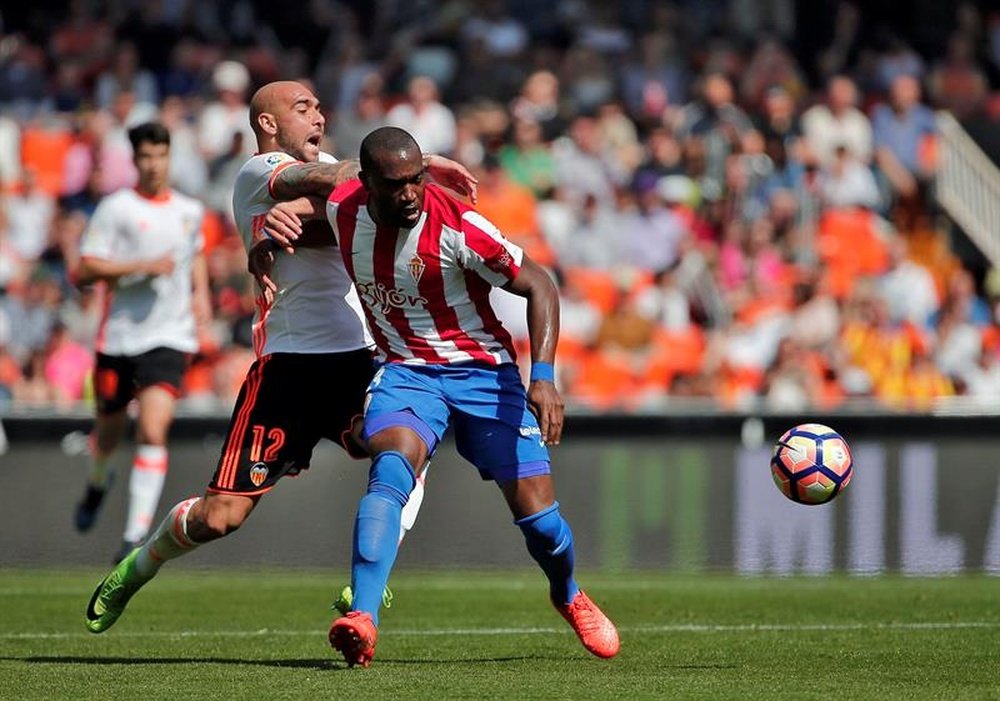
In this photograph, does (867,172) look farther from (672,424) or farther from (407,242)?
(407,242)

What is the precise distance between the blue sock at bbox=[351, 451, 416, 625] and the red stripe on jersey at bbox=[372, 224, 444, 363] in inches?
18.5

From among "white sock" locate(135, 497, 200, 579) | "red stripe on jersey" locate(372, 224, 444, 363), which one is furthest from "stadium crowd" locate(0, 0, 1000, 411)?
"red stripe on jersey" locate(372, 224, 444, 363)

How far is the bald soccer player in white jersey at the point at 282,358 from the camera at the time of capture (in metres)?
7.71

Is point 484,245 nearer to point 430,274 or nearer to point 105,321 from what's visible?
point 430,274

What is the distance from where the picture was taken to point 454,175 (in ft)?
25.3

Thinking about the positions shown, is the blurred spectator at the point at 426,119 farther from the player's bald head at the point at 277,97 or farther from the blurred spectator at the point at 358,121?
the player's bald head at the point at 277,97

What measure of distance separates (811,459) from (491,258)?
1.72 metres

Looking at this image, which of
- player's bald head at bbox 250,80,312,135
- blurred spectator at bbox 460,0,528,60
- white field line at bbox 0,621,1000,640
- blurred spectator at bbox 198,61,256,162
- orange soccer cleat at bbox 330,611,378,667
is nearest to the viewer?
orange soccer cleat at bbox 330,611,378,667

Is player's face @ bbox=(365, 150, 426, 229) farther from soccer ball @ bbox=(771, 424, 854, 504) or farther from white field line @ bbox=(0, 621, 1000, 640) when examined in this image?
white field line @ bbox=(0, 621, 1000, 640)

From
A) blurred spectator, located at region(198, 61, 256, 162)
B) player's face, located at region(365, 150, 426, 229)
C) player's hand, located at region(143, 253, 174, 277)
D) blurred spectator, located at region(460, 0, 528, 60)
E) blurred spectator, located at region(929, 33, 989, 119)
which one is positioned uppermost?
blurred spectator, located at region(460, 0, 528, 60)

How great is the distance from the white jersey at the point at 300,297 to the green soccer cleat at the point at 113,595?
1.01 metres

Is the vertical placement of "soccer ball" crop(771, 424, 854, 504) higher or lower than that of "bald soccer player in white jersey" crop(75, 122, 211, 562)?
lower

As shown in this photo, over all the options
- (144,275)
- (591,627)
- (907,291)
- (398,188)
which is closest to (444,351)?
(398,188)

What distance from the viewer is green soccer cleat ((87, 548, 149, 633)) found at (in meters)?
7.95
